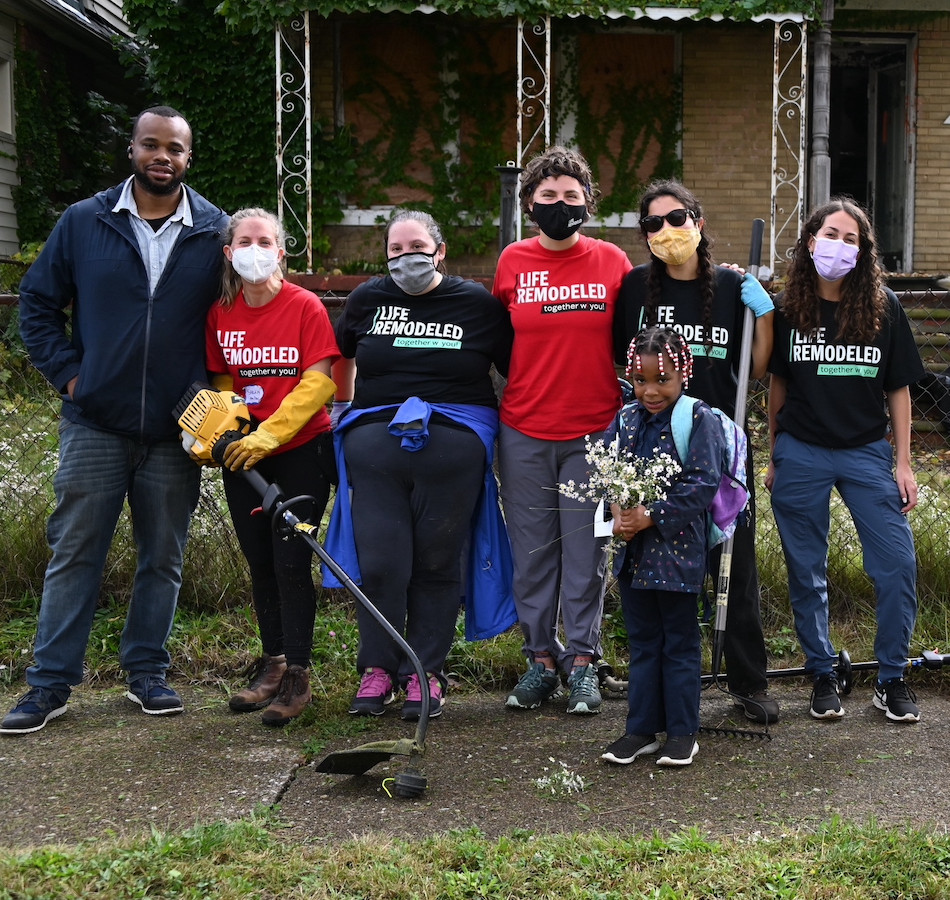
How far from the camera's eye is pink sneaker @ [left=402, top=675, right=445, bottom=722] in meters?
4.40

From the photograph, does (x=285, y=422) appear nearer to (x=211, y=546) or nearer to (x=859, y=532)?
(x=211, y=546)

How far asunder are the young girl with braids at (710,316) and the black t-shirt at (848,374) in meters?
0.19

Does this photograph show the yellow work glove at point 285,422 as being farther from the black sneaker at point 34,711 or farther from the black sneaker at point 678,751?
the black sneaker at point 678,751

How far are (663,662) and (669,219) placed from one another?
1.63 meters

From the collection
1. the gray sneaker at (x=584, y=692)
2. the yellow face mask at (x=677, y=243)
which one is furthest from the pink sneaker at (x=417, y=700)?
the yellow face mask at (x=677, y=243)

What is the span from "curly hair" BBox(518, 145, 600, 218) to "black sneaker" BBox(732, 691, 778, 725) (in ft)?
6.58

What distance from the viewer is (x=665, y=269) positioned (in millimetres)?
4367

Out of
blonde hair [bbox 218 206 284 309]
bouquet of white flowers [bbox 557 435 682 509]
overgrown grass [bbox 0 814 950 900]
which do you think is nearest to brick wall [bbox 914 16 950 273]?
bouquet of white flowers [bbox 557 435 682 509]

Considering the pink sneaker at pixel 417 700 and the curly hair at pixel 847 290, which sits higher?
the curly hair at pixel 847 290

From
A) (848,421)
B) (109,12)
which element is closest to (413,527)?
(848,421)

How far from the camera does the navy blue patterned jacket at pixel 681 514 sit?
3908 millimetres

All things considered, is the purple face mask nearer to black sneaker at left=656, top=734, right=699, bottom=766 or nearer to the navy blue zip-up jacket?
black sneaker at left=656, top=734, right=699, bottom=766

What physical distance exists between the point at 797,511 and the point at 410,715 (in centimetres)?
171

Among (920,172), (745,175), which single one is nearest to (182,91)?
(745,175)
